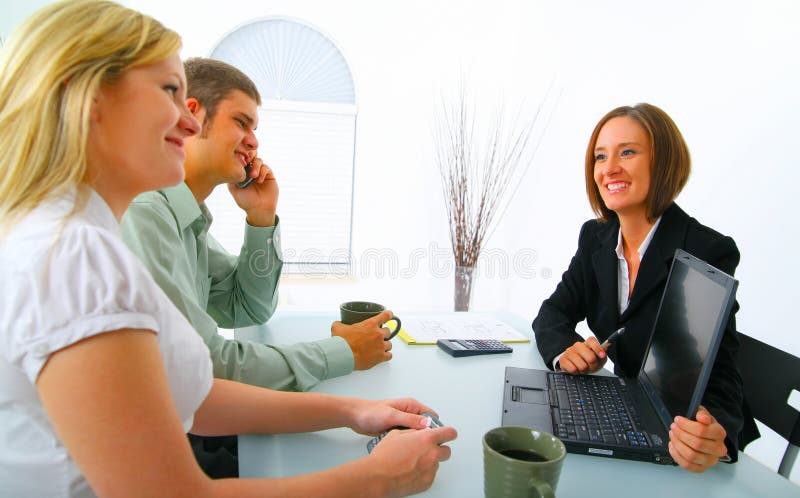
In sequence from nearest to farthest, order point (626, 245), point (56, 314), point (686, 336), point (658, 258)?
point (56, 314) → point (686, 336) → point (658, 258) → point (626, 245)

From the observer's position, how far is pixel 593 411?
3.35ft

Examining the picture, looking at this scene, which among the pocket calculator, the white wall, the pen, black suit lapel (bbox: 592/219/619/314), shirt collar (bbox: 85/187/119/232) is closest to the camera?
shirt collar (bbox: 85/187/119/232)

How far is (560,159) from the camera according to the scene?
123 inches

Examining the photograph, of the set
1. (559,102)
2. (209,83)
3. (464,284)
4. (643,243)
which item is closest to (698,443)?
(643,243)

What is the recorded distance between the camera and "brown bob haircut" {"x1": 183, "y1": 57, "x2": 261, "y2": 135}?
142cm

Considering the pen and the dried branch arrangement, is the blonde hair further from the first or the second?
the dried branch arrangement

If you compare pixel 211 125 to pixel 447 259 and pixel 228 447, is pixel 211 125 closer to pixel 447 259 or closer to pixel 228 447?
pixel 228 447

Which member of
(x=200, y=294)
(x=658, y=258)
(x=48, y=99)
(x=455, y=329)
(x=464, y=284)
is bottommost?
(x=464, y=284)

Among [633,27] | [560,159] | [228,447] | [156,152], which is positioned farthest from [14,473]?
[560,159]

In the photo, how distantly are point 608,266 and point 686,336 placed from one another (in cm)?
58

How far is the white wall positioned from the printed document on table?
84 centimetres

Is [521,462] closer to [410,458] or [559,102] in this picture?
[410,458]

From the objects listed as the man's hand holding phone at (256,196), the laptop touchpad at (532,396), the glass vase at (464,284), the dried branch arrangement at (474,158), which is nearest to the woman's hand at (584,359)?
the laptop touchpad at (532,396)

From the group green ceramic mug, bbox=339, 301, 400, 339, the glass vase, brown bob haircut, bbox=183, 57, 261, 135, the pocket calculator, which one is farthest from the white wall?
brown bob haircut, bbox=183, 57, 261, 135
